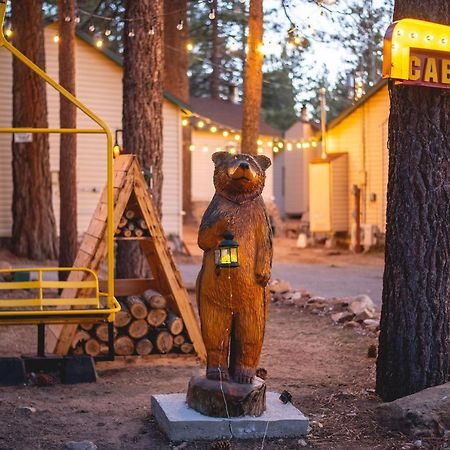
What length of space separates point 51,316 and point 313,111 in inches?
1740

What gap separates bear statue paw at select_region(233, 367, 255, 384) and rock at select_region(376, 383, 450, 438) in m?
0.94

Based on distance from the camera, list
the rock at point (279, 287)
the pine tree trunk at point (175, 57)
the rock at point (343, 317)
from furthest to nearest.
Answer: the pine tree trunk at point (175, 57), the rock at point (279, 287), the rock at point (343, 317)

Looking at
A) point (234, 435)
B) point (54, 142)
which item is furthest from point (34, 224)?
point (234, 435)

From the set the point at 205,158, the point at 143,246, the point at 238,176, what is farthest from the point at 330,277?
the point at 205,158

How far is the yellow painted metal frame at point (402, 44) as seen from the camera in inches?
254

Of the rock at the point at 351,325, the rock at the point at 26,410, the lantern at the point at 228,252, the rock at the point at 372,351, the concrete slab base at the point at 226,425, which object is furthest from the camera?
the rock at the point at 351,325

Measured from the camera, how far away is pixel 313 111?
49719 millimetres

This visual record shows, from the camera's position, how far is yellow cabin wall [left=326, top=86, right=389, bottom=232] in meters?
25.8

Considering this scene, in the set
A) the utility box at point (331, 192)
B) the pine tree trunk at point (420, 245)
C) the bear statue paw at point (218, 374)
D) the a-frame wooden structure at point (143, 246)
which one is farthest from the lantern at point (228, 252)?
the utility box at point (331, 192)

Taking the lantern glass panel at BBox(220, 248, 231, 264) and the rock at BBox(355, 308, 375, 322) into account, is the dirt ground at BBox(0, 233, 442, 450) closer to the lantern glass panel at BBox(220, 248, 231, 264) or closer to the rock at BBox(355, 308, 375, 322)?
the rock at BBox(355, 308, 375, 322)

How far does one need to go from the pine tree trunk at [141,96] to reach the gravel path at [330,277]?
4.39 m

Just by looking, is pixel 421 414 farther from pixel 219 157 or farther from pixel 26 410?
pixel 26 410

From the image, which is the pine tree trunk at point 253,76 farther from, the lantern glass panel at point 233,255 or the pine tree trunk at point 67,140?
the lantern glass panel at point 233,255

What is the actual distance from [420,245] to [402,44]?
1.50 m
